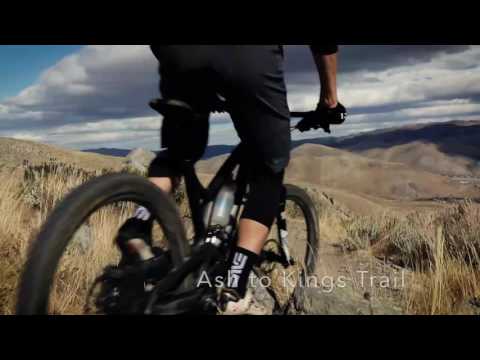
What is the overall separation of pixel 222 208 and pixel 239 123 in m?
0.51

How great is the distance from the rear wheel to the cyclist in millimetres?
118

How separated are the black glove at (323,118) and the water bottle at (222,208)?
0.78 meters

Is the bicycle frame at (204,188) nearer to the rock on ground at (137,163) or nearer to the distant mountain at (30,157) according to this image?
the rock on ground at (137,163)

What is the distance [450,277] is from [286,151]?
6.56 ft

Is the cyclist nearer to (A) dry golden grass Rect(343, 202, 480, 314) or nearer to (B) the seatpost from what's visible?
(B) the seatpost

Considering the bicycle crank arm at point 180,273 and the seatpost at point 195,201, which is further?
the seatpost at point 195,201

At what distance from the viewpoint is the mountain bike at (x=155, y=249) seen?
1757 mm

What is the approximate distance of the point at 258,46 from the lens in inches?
94.0

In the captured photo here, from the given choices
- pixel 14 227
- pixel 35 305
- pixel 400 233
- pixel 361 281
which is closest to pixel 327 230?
pixel 400 233

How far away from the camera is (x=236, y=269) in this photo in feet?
8.58

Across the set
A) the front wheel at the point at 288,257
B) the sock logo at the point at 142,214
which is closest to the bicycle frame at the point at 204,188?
the sock logo at the point at 142,214

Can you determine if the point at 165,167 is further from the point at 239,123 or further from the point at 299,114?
the point at 299,114

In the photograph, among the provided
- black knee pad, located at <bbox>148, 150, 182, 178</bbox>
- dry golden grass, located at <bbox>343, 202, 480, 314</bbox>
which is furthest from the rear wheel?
dry golden grass, located at <bbox>343, 202, 480, 314</bbox>
